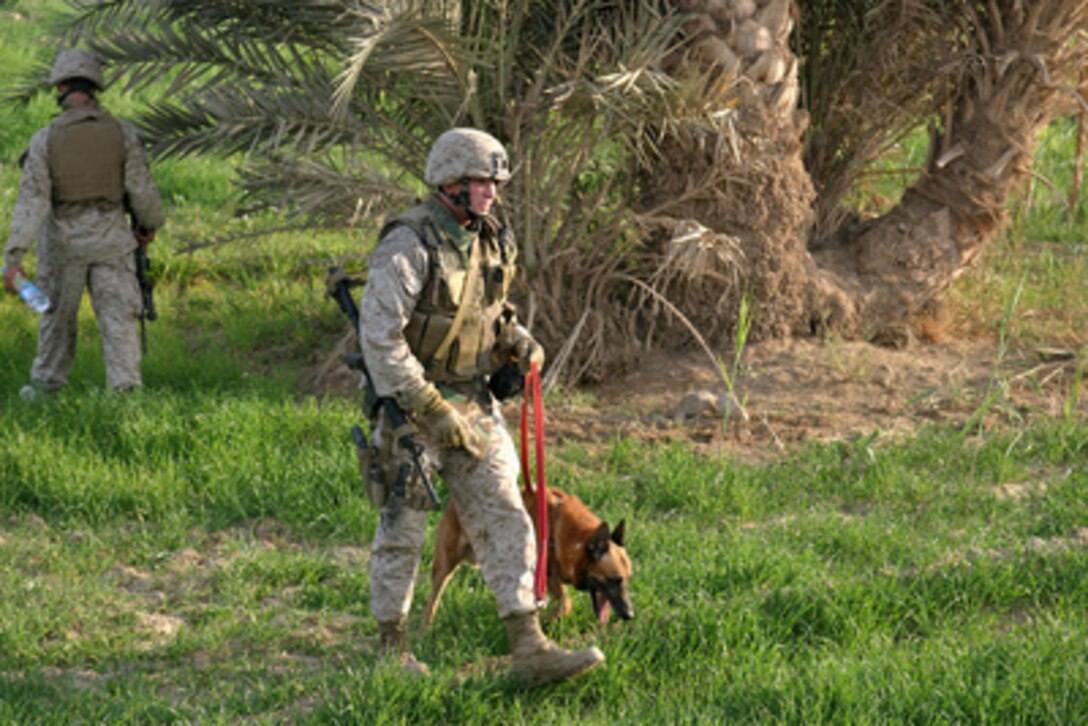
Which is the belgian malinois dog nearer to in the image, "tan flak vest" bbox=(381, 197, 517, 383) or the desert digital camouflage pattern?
the desert digital camouflage pattern

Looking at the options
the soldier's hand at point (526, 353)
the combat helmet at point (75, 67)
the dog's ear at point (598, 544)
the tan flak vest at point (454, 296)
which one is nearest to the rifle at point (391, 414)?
the tan flak vest at point (454, 296)

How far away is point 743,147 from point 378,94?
7.10 ft

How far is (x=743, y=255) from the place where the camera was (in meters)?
8.88

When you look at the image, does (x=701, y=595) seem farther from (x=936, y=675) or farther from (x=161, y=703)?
(x=161, y=703)

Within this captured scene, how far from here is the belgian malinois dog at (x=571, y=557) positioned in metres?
5.69

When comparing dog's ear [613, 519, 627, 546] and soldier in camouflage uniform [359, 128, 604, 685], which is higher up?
soldier in camouflage uniform [359, 128, 604, 685]

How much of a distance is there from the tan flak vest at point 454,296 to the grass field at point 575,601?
1105 millimetres

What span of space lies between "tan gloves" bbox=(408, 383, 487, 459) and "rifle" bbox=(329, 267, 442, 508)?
7 centimetres

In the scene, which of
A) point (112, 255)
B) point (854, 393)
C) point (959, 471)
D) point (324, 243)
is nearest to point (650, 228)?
point (854, 393)

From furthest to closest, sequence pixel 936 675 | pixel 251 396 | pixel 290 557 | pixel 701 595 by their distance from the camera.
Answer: pixel 251 396 → pixel 290 557 → pixel 701 595 → pixel 936 675

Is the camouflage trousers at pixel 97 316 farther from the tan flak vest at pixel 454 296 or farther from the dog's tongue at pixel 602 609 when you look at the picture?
the dog's tongue at pixel 602 609

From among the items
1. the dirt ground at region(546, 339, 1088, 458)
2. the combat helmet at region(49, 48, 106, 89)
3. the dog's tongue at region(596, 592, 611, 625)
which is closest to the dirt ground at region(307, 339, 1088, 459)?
the dirt ground at region(546, 339, 1088, 458)

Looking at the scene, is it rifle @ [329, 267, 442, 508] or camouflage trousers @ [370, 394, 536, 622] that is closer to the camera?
rifle @ [329, 267, 442, 508]

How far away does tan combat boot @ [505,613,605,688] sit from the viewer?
5.24 meters
